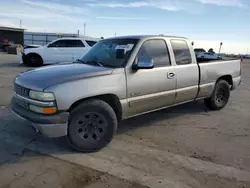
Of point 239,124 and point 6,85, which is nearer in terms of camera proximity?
→ point 239,124

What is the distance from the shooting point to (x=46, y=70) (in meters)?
4.33

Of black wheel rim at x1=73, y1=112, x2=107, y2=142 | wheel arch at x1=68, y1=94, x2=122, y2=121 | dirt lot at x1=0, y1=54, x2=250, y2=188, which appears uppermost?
wheel arch at x1=68, y1=94, x2=122, y2=121

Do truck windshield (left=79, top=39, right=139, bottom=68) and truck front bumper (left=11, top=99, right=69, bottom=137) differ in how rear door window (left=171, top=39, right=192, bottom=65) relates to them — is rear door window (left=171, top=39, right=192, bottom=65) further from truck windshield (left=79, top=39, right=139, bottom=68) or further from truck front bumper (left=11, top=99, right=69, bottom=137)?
truck front bumper (left=11, top=99, right=69, bottom=137)

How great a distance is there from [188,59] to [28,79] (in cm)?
327

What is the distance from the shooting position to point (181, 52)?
5543mm

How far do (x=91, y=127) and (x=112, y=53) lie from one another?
1.49m

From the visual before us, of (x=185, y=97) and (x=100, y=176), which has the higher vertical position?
(x=185, y=97)

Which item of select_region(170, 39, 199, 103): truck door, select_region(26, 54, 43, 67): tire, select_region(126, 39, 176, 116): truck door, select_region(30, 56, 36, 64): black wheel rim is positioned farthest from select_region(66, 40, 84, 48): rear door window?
select_region(126, 39, 176, 116): truck door

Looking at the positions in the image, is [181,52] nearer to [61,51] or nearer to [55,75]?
[55,75]

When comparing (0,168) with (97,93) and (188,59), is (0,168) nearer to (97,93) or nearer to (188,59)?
(97,93)

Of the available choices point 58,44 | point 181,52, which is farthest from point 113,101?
point 58,44

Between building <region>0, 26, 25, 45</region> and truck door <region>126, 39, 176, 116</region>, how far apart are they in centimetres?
3625

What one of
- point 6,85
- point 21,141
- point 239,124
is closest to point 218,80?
point 239,124

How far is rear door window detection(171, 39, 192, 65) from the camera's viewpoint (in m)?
5.40
